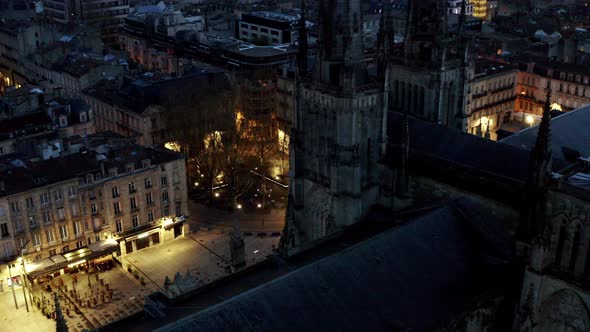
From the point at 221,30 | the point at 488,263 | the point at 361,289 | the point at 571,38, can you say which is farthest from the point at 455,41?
the point at 221,30

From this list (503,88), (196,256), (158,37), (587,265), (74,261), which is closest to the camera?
(587,265)

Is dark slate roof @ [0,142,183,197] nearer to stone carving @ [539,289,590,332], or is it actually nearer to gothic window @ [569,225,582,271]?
stone carving @ [539,289,590,332]

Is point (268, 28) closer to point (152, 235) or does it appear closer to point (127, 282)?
point (152, 235)

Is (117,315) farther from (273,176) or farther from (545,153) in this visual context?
(545,153)

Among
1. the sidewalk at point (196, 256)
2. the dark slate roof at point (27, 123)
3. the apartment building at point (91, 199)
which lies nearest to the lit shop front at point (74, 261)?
the apartment building at point (91, 199)

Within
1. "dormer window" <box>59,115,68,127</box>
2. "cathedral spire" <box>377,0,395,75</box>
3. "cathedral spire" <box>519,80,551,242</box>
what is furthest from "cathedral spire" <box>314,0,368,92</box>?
"dormer window" <box>59,115,68,127</box>

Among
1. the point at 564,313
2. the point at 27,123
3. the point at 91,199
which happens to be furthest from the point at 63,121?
the point at 564,313
